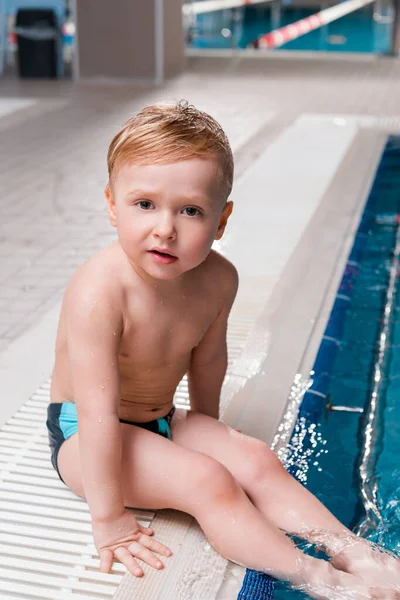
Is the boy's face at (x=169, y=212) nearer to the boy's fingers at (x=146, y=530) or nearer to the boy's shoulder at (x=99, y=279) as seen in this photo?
the boy's shoulder at (x=99, y=279)

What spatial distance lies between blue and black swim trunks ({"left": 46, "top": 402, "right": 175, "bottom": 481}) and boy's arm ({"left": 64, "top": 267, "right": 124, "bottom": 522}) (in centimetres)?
22

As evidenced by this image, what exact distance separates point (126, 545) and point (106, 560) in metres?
0.05

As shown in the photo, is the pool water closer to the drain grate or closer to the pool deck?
the pool deck

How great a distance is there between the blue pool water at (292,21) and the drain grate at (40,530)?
11.6 meters

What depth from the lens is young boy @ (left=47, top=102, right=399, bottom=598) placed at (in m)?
1.61

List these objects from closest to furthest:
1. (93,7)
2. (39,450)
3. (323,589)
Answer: (323,589)
(39,450)
(93,7)

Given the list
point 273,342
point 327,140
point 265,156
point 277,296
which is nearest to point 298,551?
point 273,342

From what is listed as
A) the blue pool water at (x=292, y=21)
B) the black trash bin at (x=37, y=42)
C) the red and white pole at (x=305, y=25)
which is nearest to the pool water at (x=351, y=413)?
the black trash bin at (x=37, y=42)

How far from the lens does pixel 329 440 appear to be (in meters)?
2.42

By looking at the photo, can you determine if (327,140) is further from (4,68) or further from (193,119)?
(4,68)

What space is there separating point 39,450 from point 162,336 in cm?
56

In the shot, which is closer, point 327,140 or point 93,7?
point 327,140

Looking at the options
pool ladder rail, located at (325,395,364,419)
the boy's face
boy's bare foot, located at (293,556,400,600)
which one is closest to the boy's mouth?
the boy's face

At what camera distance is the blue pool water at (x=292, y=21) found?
A: 1352 cm
